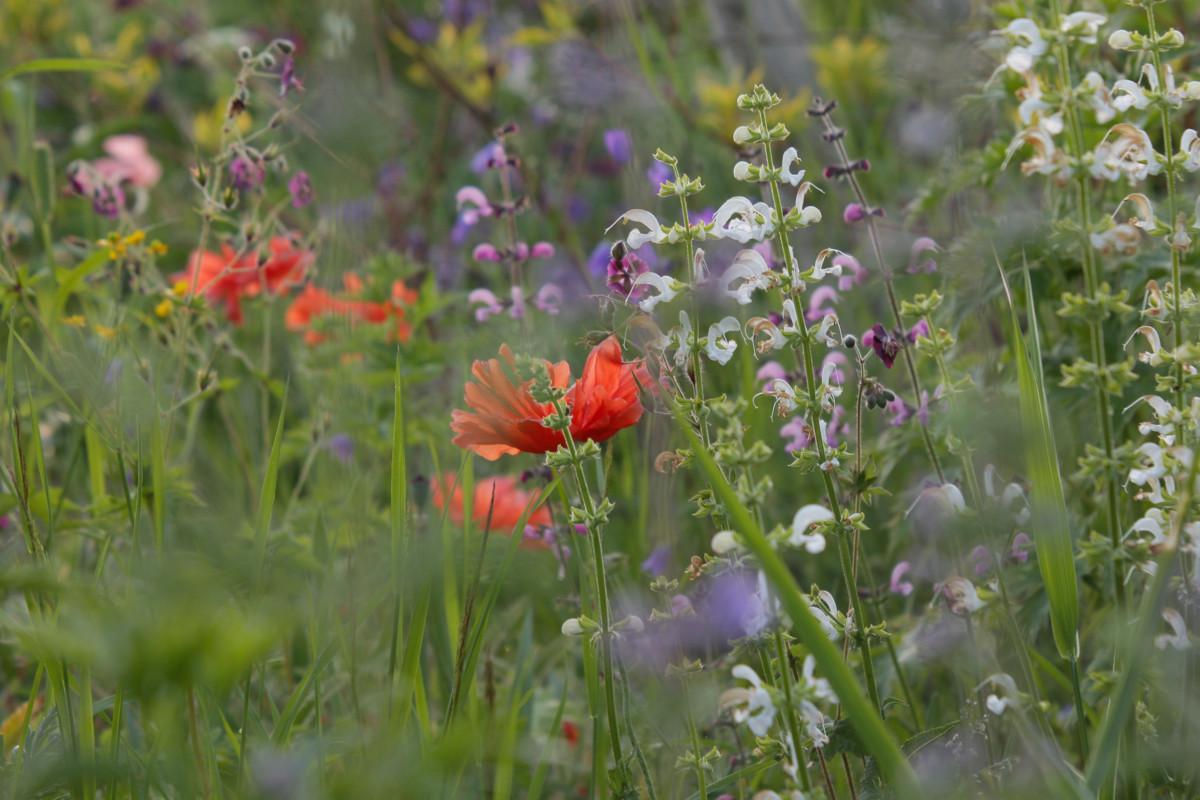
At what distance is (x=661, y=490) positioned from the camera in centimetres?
116

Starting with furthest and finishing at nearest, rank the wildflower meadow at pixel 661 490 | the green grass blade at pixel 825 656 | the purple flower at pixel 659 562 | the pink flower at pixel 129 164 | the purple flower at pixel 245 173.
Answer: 1. the pink flower at pixel 129 164
2. the purple flower at pixel 245 173
3. the purple flower at pixel 659 562
4. the wildflower meadow at pixel 661 490
5. the green grass blade at pixel 825 656

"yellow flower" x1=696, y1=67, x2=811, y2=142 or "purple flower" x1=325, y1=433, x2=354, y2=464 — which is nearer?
"purple flower" x1=325, y1=433, x2=354, y2=464

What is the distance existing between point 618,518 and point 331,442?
1.65 feet

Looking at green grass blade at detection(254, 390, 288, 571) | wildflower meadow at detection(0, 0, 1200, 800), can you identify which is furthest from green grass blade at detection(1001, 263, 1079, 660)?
green grass blade at detection(254, 390, 288, 571)

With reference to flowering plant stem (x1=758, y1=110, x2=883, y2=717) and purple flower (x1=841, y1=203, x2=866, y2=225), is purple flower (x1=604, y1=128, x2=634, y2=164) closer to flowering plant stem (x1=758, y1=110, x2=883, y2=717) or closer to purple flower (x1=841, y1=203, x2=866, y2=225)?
purple flower (x1=841, y1=203, x2=866, y2=225)

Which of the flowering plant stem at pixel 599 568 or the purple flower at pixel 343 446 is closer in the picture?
the flowering plant stem at pixel 599 568

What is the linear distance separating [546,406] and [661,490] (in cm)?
24

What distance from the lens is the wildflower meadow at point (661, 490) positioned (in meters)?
0.84

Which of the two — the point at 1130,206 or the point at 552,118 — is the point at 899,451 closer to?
the point at 1130,206

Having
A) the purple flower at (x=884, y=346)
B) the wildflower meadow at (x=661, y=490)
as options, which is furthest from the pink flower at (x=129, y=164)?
the purple flower at (x=884, y=346)

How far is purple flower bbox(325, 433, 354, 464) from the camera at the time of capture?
1.48 meters

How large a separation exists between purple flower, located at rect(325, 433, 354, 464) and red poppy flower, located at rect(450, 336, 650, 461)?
55cm

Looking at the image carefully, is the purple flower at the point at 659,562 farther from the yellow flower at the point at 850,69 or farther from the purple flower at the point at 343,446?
the yellow flower at the point at 850,69

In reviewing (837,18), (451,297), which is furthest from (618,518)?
(837,18)
